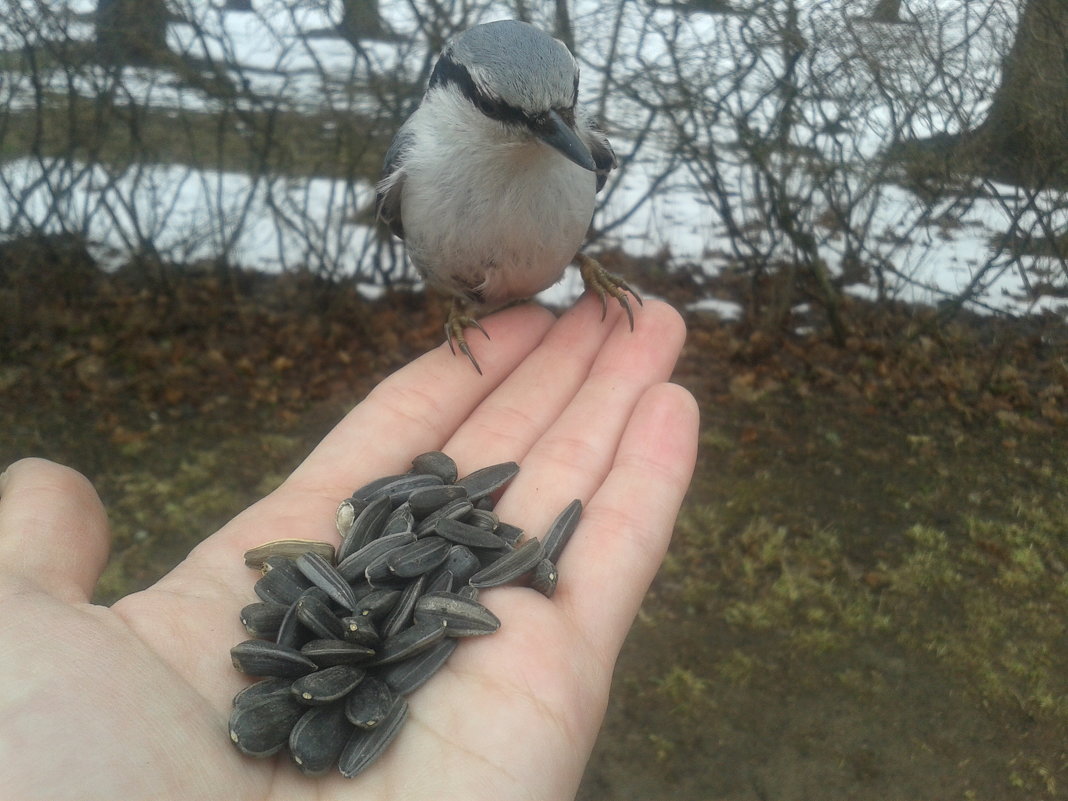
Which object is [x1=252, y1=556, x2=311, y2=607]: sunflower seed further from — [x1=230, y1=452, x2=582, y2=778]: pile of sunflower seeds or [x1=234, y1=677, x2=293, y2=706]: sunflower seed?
[x1=234, y1=677, x2=293, y2=706]: sunflower seed

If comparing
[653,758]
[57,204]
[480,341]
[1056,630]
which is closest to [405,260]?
[57,204]

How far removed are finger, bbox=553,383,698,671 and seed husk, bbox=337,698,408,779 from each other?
1.21 ft

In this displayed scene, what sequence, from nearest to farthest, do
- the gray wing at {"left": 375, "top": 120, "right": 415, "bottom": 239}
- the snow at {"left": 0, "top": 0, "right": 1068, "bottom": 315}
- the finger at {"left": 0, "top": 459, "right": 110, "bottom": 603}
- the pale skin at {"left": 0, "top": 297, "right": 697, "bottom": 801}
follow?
1. the pale skin at {"left": 0, "top": 297, "right": 697, "bottom": 801}
2. the finger at {"left": 0, "top": 459, "right": 110, "bottom": 603}
3. the gray wing at {"left": 375, "top": 120, "right": 415, "bottom": 239}
4. the snow at {"left": 0, "top": 0, "right": 1068, "bottom": 315}

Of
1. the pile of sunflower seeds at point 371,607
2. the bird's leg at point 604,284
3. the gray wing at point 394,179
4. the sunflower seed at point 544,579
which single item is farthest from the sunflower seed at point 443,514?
the gray wing at point 394,179

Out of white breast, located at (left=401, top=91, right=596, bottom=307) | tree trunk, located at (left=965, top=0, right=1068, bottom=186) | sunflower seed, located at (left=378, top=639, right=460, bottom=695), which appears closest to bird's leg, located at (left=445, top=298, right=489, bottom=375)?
white breast, located at (left=401, top=91, right=596, bottom=307)

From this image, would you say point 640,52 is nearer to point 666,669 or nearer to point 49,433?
point 666,669

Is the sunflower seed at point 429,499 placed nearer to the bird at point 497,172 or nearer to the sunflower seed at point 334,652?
the sunflower seed at point 334,652

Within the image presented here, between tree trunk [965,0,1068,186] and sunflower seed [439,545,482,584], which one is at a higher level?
tree trunk [965,0,1068,186]

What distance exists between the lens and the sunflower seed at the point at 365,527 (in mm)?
1603

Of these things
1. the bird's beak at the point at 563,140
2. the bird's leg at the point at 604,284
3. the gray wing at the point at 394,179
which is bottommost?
the bird's leg at the point at 604,284

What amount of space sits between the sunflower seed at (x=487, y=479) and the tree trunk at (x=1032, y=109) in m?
1.99

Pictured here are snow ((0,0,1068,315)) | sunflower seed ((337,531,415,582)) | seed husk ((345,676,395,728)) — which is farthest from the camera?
snow ((0,0,1068,315))

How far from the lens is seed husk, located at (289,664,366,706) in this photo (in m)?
1.25

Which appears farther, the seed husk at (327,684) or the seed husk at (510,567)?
the seed husk at (510,567)
